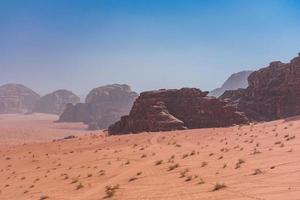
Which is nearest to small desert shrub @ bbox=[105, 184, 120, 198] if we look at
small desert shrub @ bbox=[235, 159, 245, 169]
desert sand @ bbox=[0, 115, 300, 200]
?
desert sand @ bbox=[0, 115, 300, 200]

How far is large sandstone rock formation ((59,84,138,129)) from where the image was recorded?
123 meters

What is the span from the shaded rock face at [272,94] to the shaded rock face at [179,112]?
6.22 m

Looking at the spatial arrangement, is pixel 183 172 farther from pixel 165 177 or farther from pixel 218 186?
pixel 218 186

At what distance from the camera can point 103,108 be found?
438 ft

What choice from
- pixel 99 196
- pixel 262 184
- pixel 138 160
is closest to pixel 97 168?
pixel 138 160

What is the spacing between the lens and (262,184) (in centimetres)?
1079

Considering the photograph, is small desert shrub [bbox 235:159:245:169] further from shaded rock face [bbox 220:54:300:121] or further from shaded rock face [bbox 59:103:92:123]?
shaded rock face [bbox 59:103:92:123]

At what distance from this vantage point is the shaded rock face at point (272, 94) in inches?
1932

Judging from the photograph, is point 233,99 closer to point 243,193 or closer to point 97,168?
point 97,168

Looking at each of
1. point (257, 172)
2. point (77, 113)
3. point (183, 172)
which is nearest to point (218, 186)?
point (257, 172)

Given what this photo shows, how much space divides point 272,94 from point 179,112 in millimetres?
13001

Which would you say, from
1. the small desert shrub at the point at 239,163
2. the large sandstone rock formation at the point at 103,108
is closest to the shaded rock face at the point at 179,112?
the small desert shrub at the point at 239,163

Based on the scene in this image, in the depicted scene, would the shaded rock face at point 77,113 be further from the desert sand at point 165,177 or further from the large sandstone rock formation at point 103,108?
the desert sand at point 165,177

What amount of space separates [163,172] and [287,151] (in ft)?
14.4
